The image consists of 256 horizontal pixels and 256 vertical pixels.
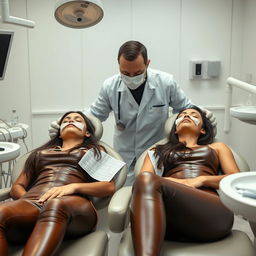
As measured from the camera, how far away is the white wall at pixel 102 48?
3027 millimetres

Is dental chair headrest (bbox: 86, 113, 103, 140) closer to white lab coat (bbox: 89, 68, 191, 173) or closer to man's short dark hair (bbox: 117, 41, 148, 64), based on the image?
white lab coat (bbox: 89, 68, 191, 173)

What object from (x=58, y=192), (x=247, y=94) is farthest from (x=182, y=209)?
(x=247, y=94)

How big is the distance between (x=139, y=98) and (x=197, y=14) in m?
1.39

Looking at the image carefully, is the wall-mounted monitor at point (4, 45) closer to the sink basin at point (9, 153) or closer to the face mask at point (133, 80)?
the sink basin at point (9, 153)

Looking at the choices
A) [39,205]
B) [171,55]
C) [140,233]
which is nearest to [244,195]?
[140,233]

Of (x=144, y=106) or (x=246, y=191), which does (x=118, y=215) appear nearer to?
(x=246, y=191)

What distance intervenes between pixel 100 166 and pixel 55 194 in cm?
33

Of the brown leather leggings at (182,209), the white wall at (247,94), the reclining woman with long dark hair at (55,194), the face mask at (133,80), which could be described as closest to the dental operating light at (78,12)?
the face mask at (133,80)

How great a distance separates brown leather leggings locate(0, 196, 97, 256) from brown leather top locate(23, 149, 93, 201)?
21 centimetres

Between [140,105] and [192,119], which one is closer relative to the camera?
[192,119]

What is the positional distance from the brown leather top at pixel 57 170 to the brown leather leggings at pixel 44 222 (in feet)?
0.69

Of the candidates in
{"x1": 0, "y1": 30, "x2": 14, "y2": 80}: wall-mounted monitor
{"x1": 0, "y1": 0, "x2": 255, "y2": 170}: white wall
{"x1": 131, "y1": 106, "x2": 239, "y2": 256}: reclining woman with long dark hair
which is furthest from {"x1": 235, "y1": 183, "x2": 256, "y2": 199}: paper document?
{"x1": 0, "y1": 0, "x2": 255, "y2": 170}: white wall

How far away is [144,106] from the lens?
6.93ft

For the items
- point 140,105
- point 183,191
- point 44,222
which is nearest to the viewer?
point 44,222
